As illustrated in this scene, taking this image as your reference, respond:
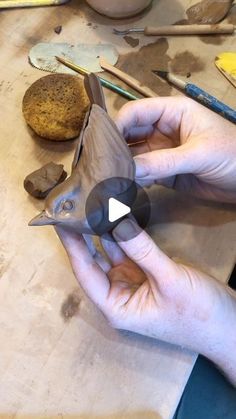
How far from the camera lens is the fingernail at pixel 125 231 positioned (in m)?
0.77

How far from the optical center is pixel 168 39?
1150 millimetres

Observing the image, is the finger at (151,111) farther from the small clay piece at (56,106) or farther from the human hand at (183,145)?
the small clay piece at (56,106)

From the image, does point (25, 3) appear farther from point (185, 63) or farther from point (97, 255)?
point (97, 255)

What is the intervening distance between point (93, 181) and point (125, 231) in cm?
10

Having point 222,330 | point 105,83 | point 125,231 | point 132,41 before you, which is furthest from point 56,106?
point 222,330

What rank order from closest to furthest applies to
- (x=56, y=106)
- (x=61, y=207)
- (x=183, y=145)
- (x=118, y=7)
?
(x=61, y=207)
(x=183, y=145)
(x=56, y=106)
(x=118, y=7)

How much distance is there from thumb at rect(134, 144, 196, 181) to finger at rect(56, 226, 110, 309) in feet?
0.51

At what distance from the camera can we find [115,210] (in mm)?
760

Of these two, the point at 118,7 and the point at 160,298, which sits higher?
the point at 118,7

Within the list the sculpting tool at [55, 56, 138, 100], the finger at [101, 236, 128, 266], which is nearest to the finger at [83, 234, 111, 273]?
the finger at [101, 236, 128, 266]

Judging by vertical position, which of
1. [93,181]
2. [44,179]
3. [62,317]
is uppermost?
[93,181]

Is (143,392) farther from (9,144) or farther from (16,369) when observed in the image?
(9,144)

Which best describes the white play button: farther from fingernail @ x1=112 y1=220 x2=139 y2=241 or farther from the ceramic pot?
the ceramic pot

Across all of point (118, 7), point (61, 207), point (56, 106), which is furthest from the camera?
point (118, 7)
